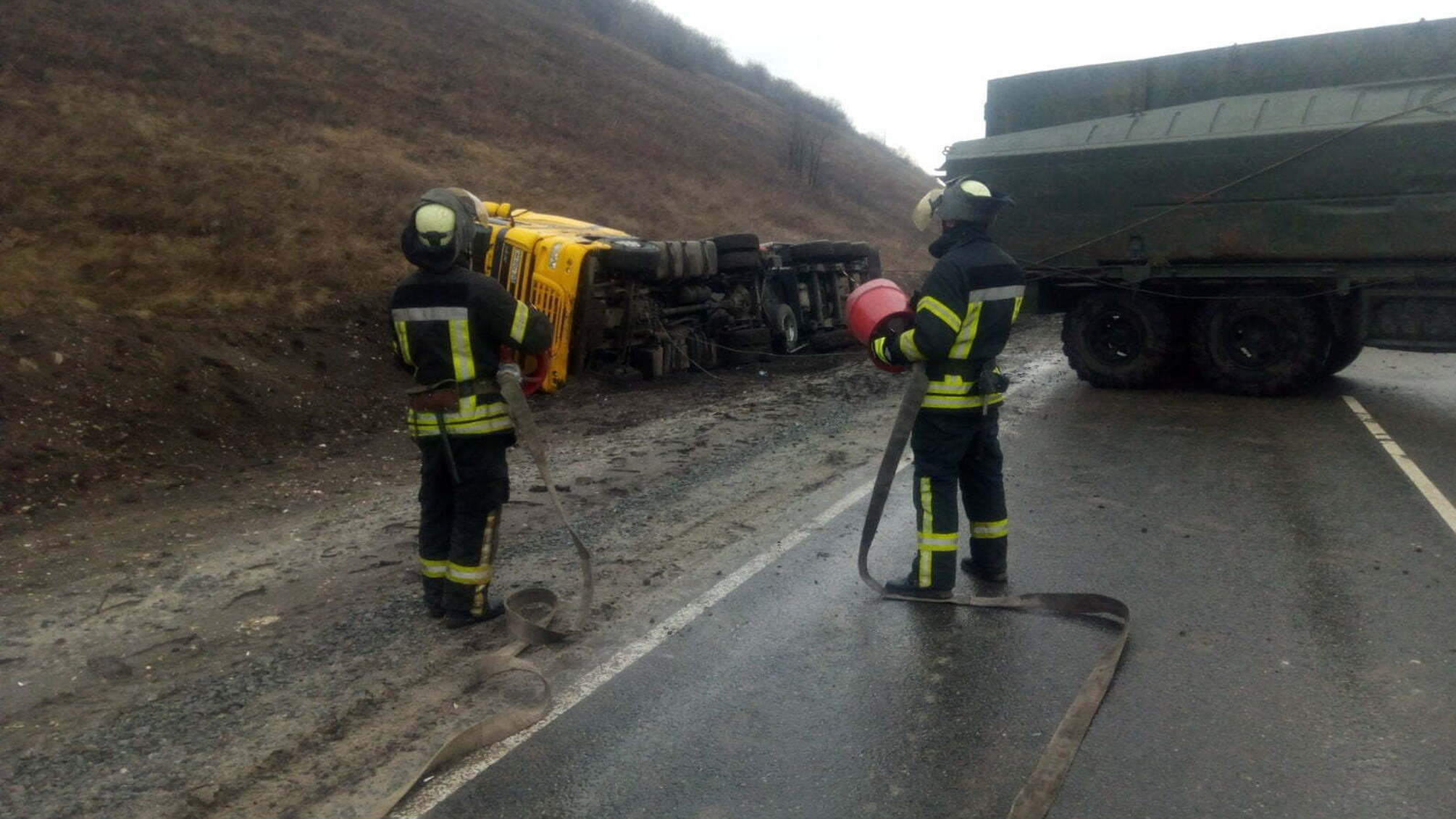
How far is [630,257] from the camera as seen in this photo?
1096 cm

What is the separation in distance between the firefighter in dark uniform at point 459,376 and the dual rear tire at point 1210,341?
8.34 meters

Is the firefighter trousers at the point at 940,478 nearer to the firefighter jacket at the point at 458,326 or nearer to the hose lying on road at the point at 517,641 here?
the hose lying on road at the point at 517,641

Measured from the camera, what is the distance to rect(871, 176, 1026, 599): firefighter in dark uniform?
190 inches

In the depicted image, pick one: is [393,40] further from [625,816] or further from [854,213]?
[625,816]

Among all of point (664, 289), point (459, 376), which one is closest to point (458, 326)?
point (459, 376)

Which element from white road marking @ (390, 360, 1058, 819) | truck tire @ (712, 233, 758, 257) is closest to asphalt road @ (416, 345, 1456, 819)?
white road marking @ (390, 360, 1058, 819)

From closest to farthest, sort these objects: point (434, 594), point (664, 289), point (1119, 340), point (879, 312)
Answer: point (434, 594)
point (879, 312)
point (1119, 340)
point (664, 289)

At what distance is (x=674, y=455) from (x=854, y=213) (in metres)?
29.1

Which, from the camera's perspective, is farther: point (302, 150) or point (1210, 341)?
point (302, 150)

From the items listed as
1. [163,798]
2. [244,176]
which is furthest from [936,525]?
[244,176]

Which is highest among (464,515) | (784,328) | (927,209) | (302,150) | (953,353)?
(302,150)

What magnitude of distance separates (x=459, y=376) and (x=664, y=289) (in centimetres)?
764

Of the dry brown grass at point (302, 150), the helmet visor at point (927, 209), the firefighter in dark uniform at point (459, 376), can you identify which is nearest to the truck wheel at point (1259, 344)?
the helmet visor at point (927, 209)

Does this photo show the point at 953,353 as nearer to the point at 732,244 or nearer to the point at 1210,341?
the point at 1210,341
